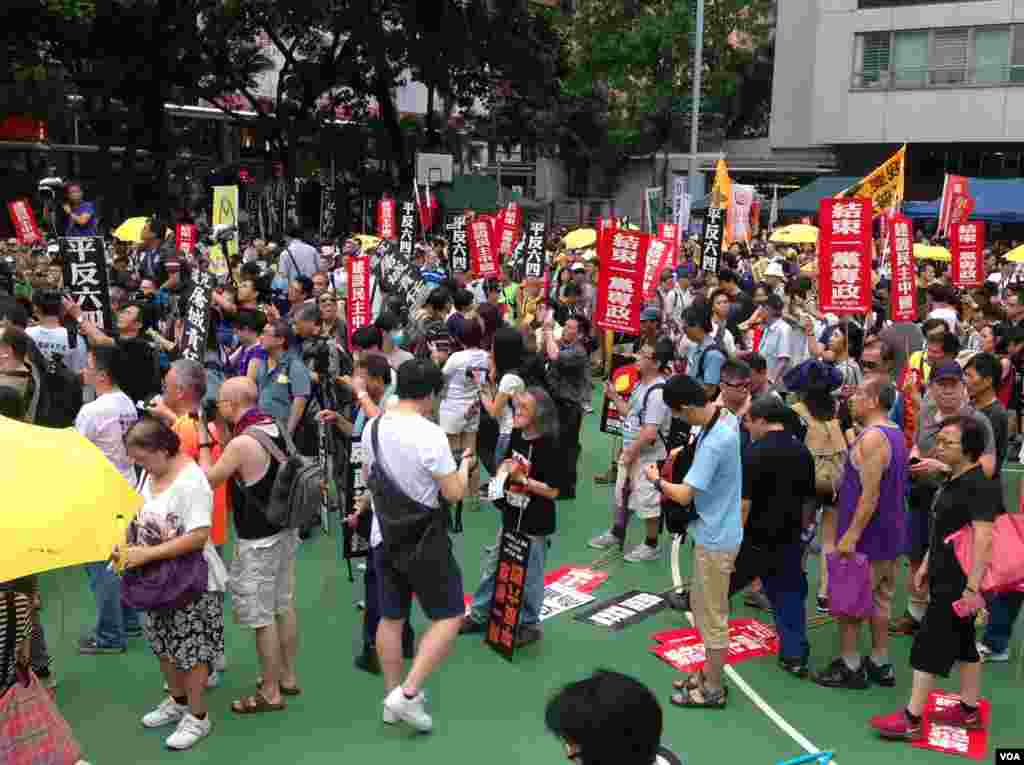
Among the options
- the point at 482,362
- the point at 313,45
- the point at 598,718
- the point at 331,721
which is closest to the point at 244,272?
the point at 482,362

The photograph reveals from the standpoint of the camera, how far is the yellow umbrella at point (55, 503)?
3.35 m

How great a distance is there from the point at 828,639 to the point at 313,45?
1148 inches

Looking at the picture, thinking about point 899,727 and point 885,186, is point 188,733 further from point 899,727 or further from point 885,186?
point 885,186

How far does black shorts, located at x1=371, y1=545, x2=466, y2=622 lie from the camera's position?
16.9 feet

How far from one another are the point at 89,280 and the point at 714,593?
5416 millimetres

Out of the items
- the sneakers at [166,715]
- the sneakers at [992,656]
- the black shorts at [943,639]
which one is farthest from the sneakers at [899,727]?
the sneakers at [166,715]

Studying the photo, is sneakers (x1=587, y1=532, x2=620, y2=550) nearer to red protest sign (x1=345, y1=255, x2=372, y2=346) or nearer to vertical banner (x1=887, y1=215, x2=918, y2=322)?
red protest sign (x1=345, y1=255, x2=372, y2=346)

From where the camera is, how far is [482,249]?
14.3m

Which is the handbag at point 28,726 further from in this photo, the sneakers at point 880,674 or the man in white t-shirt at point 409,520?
the sneakers at point 880,674

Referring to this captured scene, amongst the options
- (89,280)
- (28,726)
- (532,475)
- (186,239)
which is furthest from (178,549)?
(186,239)

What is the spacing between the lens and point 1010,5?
31.7 meters

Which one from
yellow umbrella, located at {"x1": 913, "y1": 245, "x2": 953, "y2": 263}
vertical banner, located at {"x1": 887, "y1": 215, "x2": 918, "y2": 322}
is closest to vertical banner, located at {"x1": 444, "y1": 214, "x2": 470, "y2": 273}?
vertical banner, located at {"x1": 887, "y1": 215, "x2": 918, "y2": 322}

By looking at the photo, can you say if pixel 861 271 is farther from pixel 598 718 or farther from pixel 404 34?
pixel 404 34

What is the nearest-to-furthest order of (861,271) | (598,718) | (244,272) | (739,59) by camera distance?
(598,718), (861,271), (244,272), (739,59)
